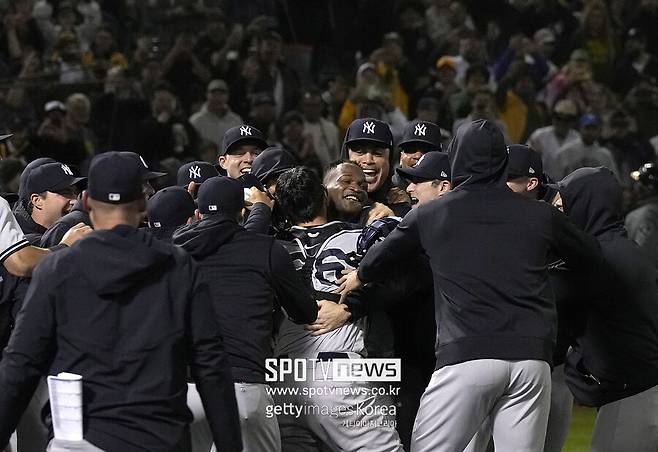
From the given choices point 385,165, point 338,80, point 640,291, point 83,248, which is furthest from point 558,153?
point 83,248

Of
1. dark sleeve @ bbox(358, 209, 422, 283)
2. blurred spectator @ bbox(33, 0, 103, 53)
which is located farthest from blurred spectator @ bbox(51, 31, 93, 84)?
dark sleeve @ bbox(358, 209, 422, 283)

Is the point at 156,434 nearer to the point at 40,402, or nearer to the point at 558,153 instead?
the point at 40,402

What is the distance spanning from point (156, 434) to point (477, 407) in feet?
5.06

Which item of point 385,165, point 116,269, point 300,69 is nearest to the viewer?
point 116,269

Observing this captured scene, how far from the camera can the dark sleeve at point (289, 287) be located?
18.3ft

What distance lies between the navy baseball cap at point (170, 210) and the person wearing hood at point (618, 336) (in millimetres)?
1887

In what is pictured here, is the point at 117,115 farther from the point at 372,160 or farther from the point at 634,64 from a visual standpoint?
the point at 634,64

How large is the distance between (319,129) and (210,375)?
906cm

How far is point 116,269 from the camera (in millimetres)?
4160

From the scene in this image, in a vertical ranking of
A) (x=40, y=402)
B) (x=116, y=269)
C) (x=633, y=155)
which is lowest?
(x=633, y=155)

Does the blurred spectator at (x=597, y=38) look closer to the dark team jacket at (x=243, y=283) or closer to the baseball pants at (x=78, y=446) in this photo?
the dark team jacket at (x=243, y=283)

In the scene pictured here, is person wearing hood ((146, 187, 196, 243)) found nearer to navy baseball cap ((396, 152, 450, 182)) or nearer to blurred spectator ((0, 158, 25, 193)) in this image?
navy baseball cap ((396, 152, 450, 182))

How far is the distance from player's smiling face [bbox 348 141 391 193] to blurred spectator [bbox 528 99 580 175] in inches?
266

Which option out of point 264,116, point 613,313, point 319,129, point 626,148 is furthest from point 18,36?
point 613,313
